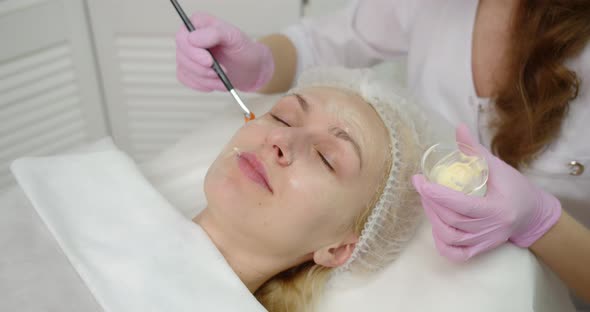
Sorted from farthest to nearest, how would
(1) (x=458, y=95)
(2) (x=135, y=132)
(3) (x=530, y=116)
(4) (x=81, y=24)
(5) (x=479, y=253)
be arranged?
(2) (x=135, y=132) → (4) (x=81, y=24) → (1) (x=458, y=95) → (3) (x=530, y=116) → (5) (x=479, y=253)

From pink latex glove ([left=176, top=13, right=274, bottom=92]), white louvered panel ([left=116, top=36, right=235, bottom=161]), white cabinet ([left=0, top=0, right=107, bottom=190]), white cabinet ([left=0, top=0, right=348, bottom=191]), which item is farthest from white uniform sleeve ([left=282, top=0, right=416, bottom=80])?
white cabinet ([left=0, top=0, right=107, bottom=190])

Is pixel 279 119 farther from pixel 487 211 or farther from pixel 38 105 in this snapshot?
pixel 38 105

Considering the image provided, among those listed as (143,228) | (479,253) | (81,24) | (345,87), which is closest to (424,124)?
(345,87)

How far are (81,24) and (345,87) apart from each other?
3.92ft

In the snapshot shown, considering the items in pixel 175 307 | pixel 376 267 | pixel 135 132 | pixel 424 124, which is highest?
pixel 424 124

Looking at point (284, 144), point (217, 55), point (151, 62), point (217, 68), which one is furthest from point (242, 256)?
point (151, 62)

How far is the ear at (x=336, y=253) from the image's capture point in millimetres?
1279

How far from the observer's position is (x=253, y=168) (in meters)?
1.23

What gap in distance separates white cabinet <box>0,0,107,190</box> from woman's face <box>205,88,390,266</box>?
107 cm

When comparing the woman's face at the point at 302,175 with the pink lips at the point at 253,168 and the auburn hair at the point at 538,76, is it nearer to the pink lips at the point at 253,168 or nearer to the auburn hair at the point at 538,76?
Result: the pink lips at the point at 253,168

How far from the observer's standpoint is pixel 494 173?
114 centimetres

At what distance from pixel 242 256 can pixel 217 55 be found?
63cm

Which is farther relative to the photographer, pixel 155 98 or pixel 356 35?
pixel 155 98

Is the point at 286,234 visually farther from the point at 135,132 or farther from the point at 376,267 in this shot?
the point at 135,132
